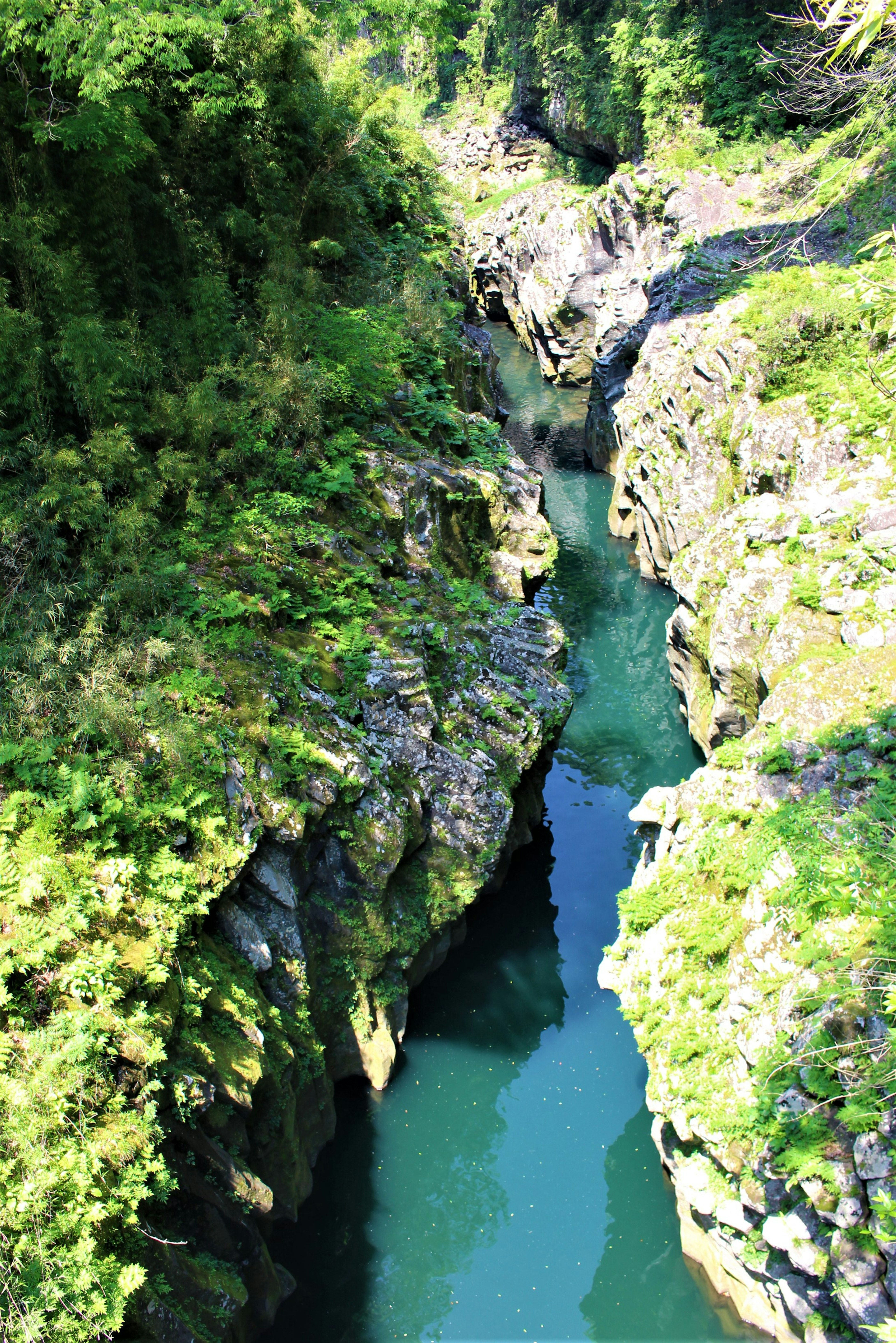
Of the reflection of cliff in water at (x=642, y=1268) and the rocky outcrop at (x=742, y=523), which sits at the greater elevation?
the rocky outcrop at (x=742, y=523)

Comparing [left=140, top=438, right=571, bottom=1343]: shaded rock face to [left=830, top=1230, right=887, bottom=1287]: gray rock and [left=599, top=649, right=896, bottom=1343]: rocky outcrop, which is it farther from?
[left=830, top=1230, right=887, bottom=1287]: gray rock

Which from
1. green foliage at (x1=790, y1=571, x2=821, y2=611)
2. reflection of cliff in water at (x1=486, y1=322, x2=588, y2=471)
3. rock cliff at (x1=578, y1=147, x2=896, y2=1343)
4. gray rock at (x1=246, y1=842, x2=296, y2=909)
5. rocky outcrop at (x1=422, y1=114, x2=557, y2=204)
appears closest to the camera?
rock cliff at (x1=578, y1=147, x2=896, y2=1343)

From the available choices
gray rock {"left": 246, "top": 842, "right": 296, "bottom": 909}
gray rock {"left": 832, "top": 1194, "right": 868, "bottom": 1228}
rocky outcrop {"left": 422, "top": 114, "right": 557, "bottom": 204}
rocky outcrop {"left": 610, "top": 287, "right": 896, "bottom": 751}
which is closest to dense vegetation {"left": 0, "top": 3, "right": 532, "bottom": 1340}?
gray rock {"left": 246, "top": 842, "right": 296, "bottom": 909}

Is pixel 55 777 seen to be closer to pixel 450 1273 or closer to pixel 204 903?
pixel 204 903

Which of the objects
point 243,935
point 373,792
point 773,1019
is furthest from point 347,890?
point 773,1019

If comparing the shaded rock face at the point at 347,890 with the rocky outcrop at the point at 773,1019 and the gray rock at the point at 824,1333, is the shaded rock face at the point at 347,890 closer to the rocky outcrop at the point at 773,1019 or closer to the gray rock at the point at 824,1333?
the rocky outcrop at the point at 773,1019

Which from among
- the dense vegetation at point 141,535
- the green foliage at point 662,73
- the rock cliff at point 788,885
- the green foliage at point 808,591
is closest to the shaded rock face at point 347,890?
the dense vegetation at point 141,535

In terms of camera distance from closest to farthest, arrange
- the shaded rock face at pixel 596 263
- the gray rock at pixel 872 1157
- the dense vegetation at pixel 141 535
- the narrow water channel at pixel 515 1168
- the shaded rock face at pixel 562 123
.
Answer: the dense vegetation at pixel 141 535 < the gray rock at pixel 872 1157 < the narrow water channel at pixel 515 1168 < the shaded rock face at pixel 596 263 < the shaded rock face at pixel 562 123
